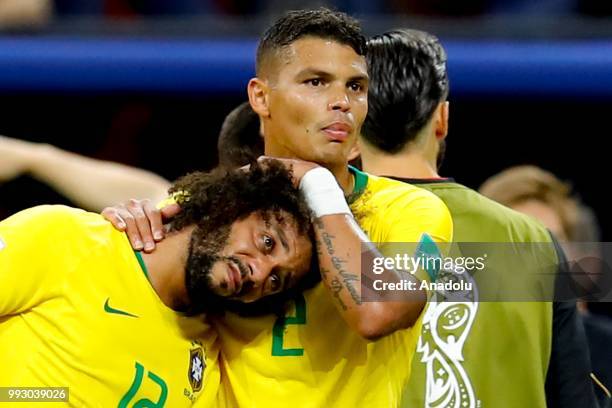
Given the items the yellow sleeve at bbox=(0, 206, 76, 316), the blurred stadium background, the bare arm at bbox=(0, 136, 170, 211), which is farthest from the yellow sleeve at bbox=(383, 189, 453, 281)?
the blurred stadium background

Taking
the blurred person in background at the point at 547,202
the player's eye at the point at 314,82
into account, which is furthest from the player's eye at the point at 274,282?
the blurred person in background at the point at 547,202

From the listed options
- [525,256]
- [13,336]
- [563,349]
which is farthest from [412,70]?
[13,336]

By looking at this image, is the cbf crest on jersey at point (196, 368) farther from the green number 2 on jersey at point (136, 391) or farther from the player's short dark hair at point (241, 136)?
the player's short dark hair at point (241, 136)

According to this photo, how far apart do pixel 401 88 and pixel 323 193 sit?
2.24 ft

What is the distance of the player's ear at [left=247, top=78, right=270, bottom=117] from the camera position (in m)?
3.03

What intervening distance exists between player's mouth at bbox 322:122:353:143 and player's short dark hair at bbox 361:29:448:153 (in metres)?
0.36

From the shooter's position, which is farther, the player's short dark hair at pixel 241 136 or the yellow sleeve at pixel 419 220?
the player's short dark hair at pixel 241 136

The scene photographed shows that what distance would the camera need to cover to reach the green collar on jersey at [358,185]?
2.88 m

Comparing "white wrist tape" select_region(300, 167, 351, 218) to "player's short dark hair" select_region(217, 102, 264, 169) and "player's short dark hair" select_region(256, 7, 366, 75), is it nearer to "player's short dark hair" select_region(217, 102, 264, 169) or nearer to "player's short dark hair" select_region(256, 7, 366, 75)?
"player's short dark hair" select_region(256, 7, 366, 75)

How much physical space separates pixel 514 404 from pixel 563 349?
0.65 feet

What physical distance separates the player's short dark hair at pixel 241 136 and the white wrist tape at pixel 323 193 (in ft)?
2.66

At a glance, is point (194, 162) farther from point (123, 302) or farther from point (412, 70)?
point (123, 302)

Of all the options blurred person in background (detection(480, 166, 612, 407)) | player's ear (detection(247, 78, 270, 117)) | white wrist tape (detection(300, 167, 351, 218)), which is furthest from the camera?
blurred person in background (detection(480, 166, 612, 407))

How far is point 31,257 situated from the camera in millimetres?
2600
